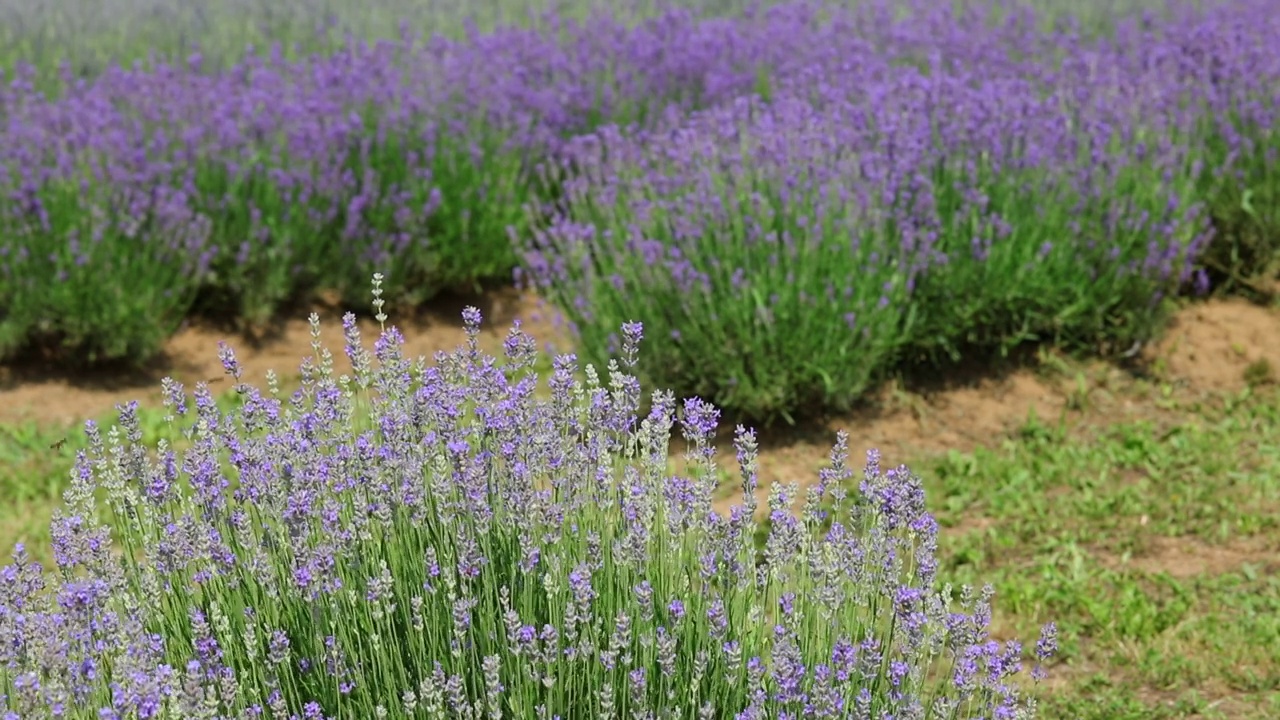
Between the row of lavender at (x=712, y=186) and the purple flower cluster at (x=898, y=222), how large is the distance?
18 mm

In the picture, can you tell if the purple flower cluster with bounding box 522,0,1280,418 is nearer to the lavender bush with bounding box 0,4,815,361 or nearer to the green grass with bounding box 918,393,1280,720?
the green grass with bounding box 918,393,1280,720

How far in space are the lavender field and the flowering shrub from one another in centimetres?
1

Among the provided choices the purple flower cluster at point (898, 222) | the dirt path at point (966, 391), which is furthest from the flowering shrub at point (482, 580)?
the purple flower cluster at point (898, 222)

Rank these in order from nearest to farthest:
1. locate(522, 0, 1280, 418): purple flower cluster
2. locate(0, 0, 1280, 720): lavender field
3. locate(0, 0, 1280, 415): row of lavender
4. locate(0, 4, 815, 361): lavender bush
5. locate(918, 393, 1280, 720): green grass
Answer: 1. locate(0, 0, 1280, 720): lavender field
2. locate(918, 393, 1280, 720): green grass
3. locate(522, 0, 1280, 418): purple flower cluster
4. locate(0, 0, 1280, 415): row of lavender
5. locate(0, 4, 815, 361): lavender bush

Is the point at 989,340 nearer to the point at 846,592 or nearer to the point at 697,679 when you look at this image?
the point at 846,592

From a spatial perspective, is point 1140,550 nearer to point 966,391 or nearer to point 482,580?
point 966,391

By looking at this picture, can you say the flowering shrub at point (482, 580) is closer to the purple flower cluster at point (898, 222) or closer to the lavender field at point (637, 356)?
the lavender field at point (637, 356)

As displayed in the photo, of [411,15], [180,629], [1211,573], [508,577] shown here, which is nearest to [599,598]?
[508,577]

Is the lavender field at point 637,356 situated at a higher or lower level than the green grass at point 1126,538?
higher

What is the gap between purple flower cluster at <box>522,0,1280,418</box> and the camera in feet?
17.0

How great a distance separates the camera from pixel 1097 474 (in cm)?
508

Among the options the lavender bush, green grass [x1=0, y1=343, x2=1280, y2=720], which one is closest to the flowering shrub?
green grass [x1=0, y1=343, x2=1280, y2=720]

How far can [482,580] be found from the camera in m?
2.57

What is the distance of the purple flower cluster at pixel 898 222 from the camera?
5.17 meters
